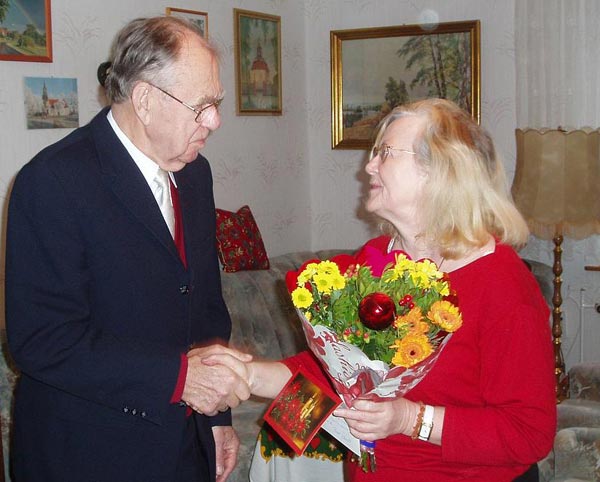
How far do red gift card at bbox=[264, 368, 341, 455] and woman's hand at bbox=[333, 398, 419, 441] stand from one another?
33 millimetres

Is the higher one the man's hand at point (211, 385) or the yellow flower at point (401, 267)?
the yellow flower at point (401, 267)

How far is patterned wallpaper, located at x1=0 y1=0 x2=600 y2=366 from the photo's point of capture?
137 inches

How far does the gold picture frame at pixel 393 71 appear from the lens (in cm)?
478

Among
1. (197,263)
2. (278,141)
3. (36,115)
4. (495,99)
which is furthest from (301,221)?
(197,263)

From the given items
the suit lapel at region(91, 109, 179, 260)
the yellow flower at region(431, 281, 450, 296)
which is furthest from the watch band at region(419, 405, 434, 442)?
the suit lapel at region(91, 109, 179, 260)

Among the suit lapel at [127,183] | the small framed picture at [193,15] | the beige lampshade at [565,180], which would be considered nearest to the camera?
the suit lapel at [127,183]

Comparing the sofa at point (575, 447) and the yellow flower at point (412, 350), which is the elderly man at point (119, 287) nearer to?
the yellow flower at point (412, 350)

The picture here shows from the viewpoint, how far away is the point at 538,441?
1.51 metres

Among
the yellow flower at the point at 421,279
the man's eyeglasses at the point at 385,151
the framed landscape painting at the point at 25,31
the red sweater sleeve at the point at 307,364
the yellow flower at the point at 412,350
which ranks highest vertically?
the framed landscape painting at the point at 25,31

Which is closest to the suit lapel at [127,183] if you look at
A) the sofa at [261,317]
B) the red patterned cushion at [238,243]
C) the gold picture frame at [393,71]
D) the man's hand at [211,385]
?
the man's hand at [211,385]

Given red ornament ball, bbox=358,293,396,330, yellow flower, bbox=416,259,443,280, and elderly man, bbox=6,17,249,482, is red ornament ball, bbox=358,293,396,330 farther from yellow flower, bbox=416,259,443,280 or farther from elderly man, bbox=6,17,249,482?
elderly man, bbox=6,17,249,482

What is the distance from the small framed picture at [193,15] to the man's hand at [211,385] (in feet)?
8.72

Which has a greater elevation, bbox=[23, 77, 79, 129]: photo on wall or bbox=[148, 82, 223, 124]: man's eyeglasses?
bbox=[23, 77, 79, 129]: photo on wall

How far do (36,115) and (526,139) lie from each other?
249 centimetres
